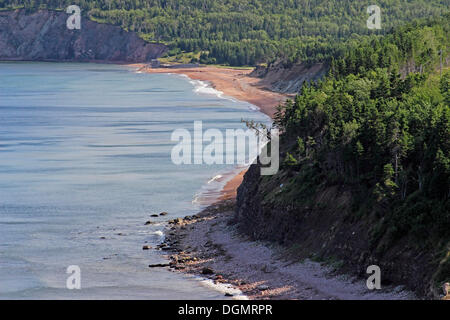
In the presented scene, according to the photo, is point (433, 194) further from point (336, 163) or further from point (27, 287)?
point (27, 287)

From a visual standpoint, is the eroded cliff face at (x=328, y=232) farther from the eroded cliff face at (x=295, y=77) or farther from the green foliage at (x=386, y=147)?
the eroded cliff face at (x=295, y=77)

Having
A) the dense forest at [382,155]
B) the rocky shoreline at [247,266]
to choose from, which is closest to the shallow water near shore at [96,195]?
the rocky shoreline at [247,266]

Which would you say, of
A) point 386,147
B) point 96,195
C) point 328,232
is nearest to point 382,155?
point 386,147

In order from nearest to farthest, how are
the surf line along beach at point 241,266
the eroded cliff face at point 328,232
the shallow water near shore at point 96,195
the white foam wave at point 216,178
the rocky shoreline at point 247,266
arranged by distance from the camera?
the eroded cliff face at point 328,232 → the rocky shoreline at point 247,266 → the surf line along beach at point 241,266 → the shallow water near shore at point 96,195 → the white foam wave at point 216,178

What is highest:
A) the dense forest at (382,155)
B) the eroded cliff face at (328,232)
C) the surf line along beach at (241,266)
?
the dense forest at (382,155)

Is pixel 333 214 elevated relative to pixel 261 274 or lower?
elevated
